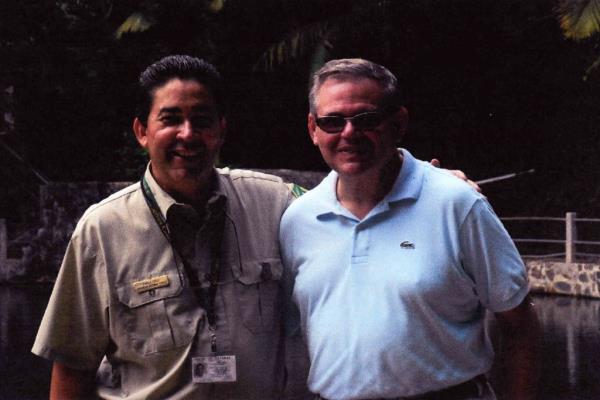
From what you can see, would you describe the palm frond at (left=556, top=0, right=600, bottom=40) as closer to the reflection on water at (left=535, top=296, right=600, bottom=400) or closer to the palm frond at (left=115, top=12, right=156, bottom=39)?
the reflection on water at (left=535, top=296, right=600, bottom=400)

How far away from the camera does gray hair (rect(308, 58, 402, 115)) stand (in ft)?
10.2

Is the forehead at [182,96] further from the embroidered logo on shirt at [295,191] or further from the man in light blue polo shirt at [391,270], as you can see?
the embroidered logo on shirt at [295,191]

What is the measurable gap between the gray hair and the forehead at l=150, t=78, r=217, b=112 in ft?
1.09

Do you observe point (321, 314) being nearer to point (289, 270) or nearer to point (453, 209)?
point (289, 270)

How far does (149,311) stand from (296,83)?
55.3 ft

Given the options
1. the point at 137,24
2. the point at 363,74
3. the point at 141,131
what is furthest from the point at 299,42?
the point at 363,74

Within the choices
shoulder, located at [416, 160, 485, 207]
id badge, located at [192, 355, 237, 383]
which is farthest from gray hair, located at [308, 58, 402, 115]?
id badge, located at [192, 355, 237, 383]

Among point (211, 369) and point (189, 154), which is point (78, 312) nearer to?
point (211, 369)

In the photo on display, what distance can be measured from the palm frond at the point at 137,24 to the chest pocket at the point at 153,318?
54.4 ft

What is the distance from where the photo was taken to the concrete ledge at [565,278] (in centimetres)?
1504

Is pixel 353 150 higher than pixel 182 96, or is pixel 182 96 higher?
pixel 182 96

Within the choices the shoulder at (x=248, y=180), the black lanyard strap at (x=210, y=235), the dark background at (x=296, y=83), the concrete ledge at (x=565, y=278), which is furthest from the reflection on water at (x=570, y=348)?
the dark background at (x=296, y=83)

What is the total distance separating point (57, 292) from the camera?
3191 millimetres

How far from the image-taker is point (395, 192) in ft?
10.1
